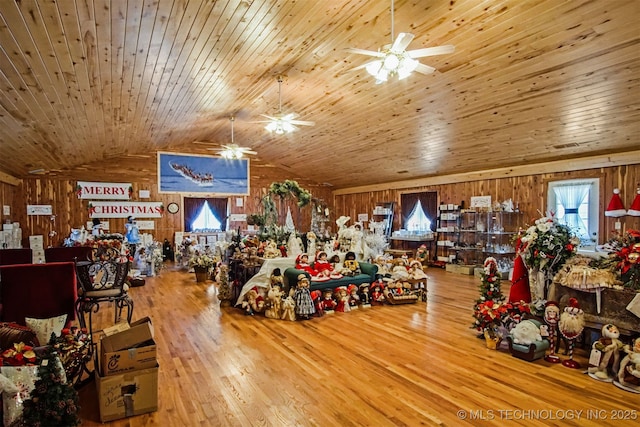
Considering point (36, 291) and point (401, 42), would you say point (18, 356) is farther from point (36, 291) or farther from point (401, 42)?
point (401, 42)

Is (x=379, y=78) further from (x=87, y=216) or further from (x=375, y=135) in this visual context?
(x=87, y=216)

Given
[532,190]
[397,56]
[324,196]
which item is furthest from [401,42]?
[324,196]

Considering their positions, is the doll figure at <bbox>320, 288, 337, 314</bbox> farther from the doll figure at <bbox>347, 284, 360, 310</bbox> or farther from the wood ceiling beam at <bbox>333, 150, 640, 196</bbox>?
the wood ceiling beam at <bbox>333, 150, 640, 196</bbox>

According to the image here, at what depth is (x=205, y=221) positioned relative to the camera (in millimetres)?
10969

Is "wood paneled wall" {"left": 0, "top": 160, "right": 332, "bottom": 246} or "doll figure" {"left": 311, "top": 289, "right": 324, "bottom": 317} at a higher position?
"wood paneled wall" {"left": 0, "top": 160, "right": 332, "bottom": 246}

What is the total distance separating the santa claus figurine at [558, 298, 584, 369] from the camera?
3.14 m

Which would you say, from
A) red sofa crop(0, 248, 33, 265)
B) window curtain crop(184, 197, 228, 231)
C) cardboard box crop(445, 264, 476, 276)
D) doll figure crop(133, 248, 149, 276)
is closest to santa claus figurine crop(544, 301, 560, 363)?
cardboard box crop(445, 264, 476, 276)

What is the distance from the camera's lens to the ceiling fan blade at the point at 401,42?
9.18ft

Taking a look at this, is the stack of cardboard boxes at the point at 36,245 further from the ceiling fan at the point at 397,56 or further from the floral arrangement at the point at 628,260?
the floral arrangement at the point at 628,260

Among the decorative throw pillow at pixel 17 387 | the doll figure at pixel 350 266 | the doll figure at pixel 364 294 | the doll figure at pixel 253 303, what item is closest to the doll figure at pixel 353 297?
the doll figure at pixel 364 294

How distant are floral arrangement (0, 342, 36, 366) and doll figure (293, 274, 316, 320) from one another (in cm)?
276

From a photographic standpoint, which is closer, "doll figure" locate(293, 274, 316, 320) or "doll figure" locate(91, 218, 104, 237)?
"doll figure" locate(293, 274, 316, 320)

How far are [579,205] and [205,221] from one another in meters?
9.29

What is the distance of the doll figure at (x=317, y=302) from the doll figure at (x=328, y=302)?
0.26 ft
